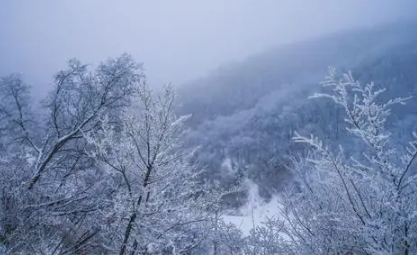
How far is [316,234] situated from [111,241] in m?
3.73

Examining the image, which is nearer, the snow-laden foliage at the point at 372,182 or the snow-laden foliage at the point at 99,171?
the snow-laden foliage at the point at 372,182

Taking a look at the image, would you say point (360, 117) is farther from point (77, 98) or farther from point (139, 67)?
point (77, 98)

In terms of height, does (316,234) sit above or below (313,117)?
above

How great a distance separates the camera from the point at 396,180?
4.39 meters

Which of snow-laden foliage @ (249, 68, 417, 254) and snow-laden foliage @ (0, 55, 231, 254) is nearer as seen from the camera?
snow-laden foliage @ (249, 68, 417, 254)

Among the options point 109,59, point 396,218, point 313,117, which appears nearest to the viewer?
point 396,218

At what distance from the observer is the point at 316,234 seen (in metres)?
6.26

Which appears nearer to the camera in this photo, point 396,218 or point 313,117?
point 396,218

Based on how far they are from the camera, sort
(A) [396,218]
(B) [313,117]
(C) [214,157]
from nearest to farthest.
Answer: (A) [396,218] → (C) [214,157] → (B) [313,117]

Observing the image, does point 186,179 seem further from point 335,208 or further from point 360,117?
point 360,117

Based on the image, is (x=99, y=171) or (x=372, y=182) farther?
(x=99, y=171)

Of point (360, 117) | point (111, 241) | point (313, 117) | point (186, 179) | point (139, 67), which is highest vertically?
point (139, 67)

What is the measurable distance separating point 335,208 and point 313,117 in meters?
80.2

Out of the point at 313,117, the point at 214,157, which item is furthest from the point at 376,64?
the point at 214,157
